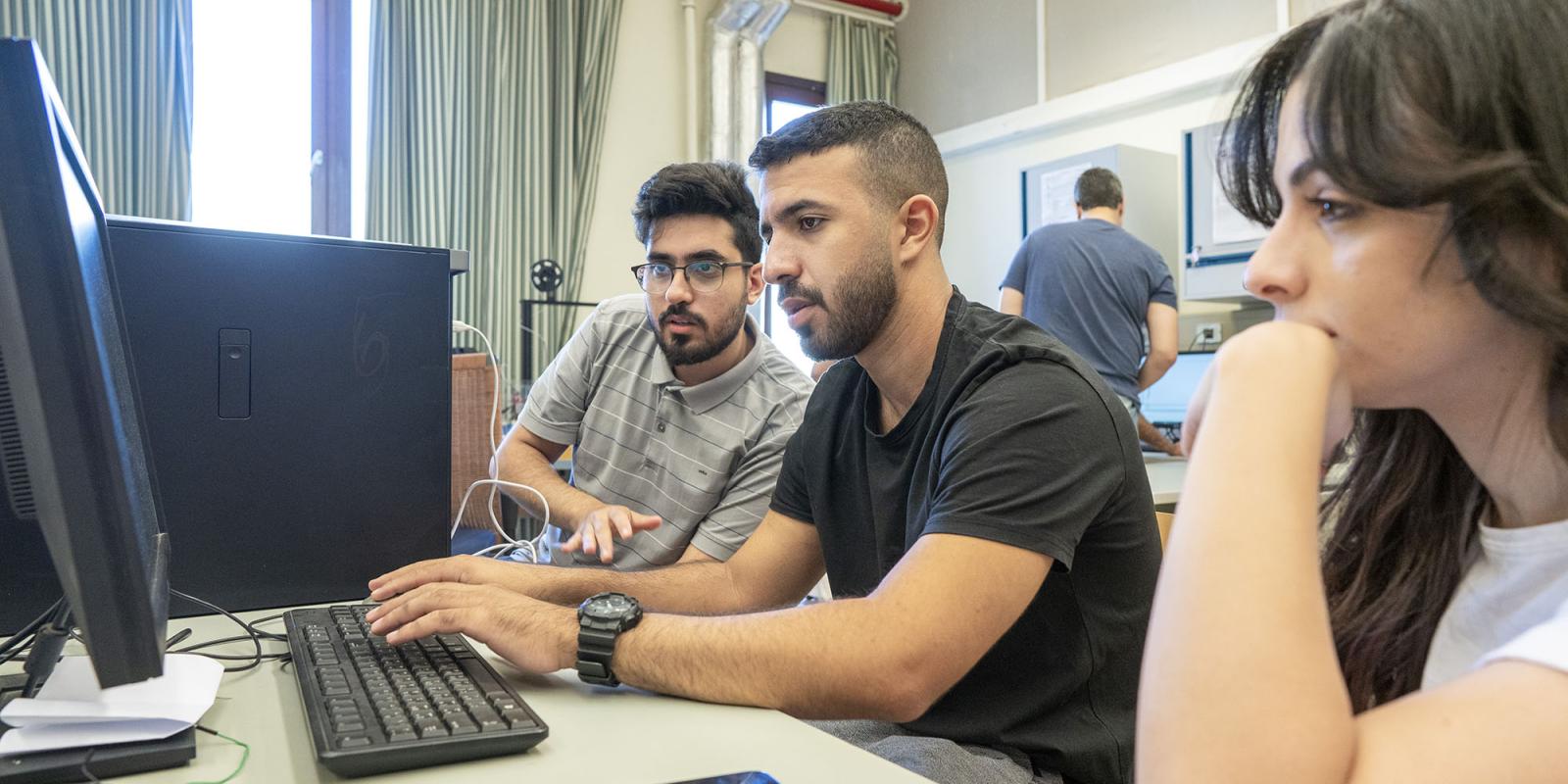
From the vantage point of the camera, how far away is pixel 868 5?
234 inches

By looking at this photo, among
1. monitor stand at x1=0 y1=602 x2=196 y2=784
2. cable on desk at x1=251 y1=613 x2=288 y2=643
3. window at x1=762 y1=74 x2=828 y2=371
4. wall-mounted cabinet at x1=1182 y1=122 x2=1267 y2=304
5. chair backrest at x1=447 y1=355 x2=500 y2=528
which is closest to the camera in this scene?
monitor stand at x1=0 y1=602 x2=196 y2=784

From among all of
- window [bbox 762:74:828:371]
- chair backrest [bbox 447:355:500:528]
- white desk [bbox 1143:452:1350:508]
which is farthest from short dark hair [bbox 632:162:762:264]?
window [bbox 762:74:828:371]

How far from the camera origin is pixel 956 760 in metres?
1.03

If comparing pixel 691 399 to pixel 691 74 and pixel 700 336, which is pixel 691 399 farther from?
pixel 691 74

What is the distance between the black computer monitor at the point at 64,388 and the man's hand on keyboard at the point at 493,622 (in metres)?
0.36

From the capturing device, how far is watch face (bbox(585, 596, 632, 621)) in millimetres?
972

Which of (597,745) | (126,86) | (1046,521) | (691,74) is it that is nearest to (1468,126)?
(1046,521)

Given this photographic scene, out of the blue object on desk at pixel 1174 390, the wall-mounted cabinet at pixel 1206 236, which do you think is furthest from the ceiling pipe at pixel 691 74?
the blue object on desk at pixel 1174 390

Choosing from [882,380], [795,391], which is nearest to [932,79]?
[795,391]

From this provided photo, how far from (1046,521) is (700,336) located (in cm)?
105

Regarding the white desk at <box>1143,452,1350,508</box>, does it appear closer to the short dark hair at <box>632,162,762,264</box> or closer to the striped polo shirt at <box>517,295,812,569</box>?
the striped polo shirt at <box>517,295,812,569</box>

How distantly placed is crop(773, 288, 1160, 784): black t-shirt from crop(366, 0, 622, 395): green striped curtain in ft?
12.5

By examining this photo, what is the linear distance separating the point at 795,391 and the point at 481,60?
11.4 ft

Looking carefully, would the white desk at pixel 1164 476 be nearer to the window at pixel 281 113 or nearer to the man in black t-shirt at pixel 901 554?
the man in black t-shirt at pixel 901 554
